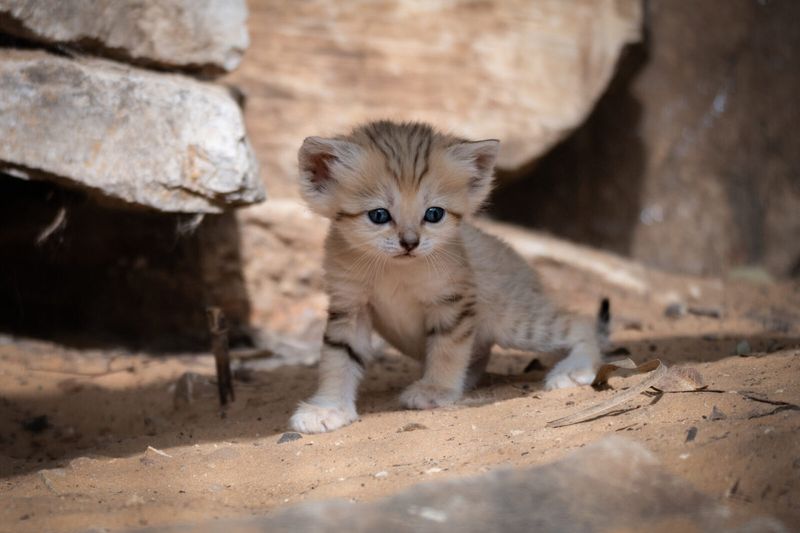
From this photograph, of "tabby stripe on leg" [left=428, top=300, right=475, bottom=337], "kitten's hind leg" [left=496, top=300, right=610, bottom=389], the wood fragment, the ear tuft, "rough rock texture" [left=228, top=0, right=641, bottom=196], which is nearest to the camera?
the wood fragment

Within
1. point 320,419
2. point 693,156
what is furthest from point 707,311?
point 320,419

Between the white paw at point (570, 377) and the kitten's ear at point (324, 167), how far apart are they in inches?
51.2

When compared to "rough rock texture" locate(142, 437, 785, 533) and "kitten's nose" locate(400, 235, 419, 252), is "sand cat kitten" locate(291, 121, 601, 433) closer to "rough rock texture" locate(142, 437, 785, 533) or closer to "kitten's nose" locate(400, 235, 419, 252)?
"kitten's nose" locate(400, 235, 419, 252)

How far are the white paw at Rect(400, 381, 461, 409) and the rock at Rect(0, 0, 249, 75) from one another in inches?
94.4

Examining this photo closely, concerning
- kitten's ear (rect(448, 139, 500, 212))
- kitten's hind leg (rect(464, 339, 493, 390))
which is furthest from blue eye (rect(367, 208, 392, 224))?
kitten's hind leg (rect(464, 339, 493, 390))

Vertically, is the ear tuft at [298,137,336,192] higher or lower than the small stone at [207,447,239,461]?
higher

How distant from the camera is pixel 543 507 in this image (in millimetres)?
2158

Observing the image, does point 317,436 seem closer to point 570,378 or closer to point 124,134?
point 570,378

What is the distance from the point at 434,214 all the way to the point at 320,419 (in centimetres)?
104

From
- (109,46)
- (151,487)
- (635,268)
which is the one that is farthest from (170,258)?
(635,268)

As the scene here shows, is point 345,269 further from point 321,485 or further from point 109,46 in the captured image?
point 109,46

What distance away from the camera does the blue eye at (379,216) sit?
3.79 meters

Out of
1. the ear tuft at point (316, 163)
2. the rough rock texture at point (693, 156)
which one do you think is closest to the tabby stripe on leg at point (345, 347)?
the ear tuft at point (316, 163)

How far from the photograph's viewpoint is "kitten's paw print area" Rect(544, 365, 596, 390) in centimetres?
392
